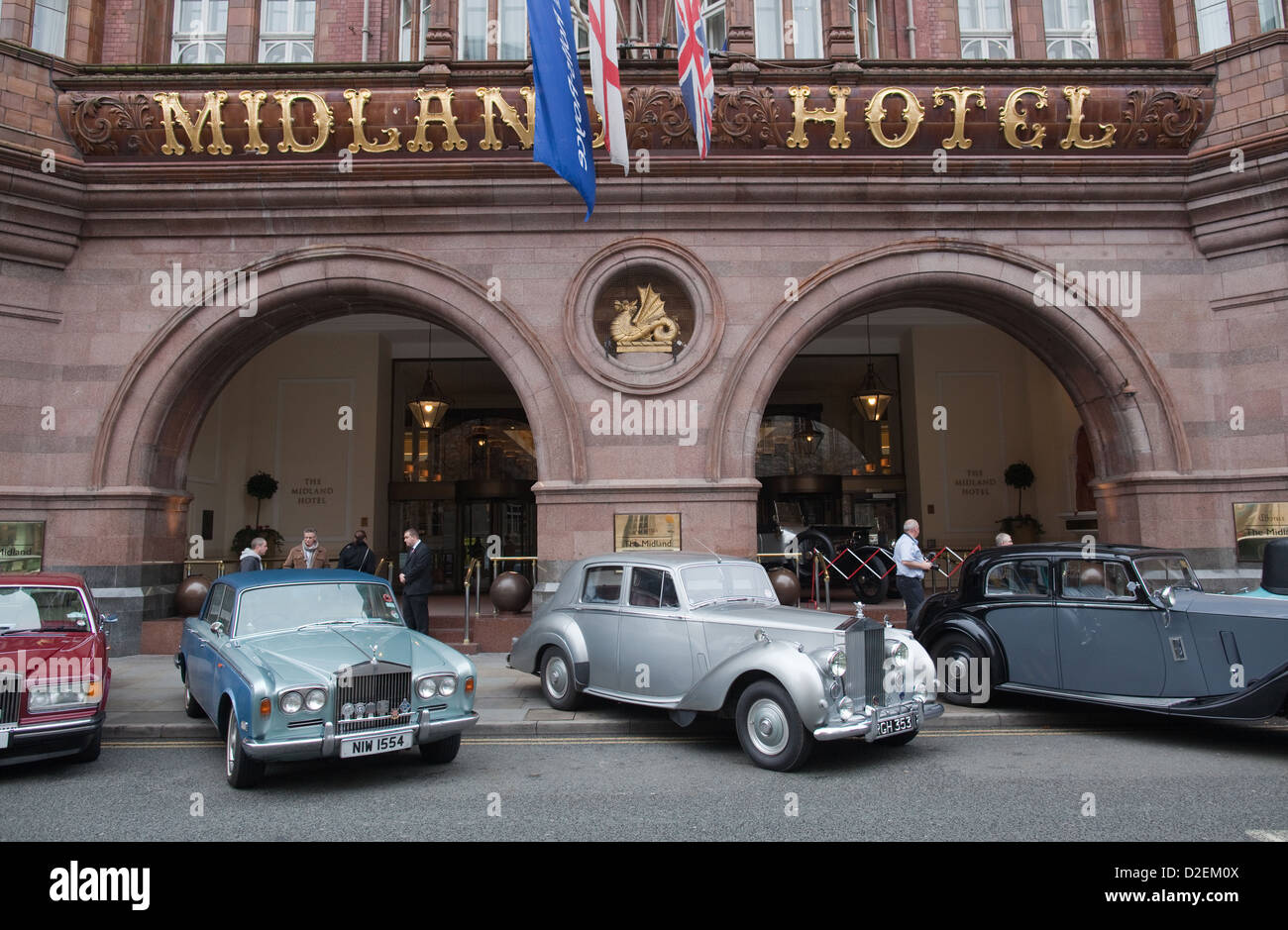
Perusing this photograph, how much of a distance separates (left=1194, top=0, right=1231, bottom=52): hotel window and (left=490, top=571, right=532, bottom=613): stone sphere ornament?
12.9 m

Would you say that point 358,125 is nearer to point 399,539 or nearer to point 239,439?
point 239,439

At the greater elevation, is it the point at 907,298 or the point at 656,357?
the point at 907,298

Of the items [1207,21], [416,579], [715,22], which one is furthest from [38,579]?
[1207,21]

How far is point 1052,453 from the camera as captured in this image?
17859 mm

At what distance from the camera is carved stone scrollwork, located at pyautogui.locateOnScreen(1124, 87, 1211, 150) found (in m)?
11.3

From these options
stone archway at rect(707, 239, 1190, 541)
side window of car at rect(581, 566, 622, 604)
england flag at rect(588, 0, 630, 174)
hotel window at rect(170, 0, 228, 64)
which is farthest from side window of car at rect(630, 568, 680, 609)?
hotel window at rect(170, 0, 228, 64)

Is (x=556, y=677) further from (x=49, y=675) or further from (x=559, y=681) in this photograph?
(x=49, y=675)

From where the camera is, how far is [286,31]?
42.7 feet

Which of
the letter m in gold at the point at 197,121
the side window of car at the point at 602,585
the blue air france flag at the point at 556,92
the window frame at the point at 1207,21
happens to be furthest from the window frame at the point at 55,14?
the window frame at the point at 1207,21

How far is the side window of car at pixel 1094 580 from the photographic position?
6895mm

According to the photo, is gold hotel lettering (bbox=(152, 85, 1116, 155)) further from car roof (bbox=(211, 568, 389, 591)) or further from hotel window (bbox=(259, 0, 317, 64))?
car roof (bbox=(211, 568, 389, 591))

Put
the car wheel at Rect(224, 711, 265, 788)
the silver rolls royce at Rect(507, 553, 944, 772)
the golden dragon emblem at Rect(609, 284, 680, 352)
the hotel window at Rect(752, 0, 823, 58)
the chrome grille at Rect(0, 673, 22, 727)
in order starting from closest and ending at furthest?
the car wheel at Rect(224, 711, 265, 788) → the chrome grille at Rect(0, 673, 22, 727) → the silver rolls royce at Rect(507, 553, 944, 772) → the golden dragon emblem at Rect(609, 284, 680, 352) → the hotel window at Rect(752, 0, 823, 58)
